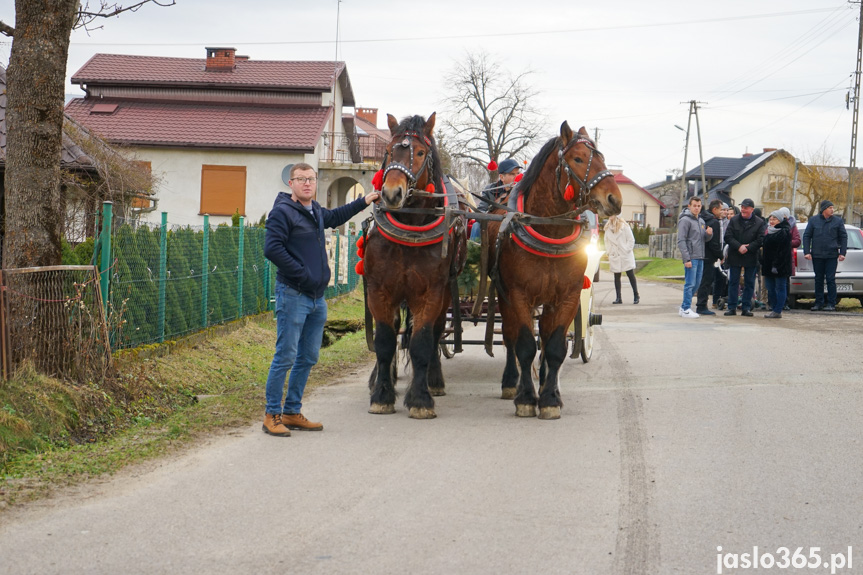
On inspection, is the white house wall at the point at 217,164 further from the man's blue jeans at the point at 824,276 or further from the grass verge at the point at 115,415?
the grass verge at the point at 115,415

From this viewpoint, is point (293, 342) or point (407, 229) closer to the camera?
point (293, 342)

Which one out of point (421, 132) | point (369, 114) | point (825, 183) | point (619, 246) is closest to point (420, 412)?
point (421, 132)

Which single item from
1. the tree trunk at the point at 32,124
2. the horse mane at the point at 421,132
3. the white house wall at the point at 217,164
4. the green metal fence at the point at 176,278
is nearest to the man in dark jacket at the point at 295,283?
the horse mane at the point at 421,132

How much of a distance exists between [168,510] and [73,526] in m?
0.47

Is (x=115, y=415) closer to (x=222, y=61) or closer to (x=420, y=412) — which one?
(x=420, y=412)

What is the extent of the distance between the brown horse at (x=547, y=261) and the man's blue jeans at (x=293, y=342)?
5.18 feet

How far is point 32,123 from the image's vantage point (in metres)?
6.93

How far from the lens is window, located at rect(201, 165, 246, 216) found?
3312cm

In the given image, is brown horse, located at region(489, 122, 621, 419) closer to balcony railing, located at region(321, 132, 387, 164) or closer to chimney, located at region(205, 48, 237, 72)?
balcony railing, located at region(321, 132, 387, 164)

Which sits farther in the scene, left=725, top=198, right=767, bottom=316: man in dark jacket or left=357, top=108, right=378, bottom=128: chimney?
left=357, top=108, right=378, bottom=128: chimney

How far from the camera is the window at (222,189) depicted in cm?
3312

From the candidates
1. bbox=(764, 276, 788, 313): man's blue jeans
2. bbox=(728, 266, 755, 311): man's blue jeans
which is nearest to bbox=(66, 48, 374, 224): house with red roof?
bbox=(728, 266, 755, 311): man's blue jeans

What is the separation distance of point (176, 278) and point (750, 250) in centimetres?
1029

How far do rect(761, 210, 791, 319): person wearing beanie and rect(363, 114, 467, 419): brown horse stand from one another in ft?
33.9
